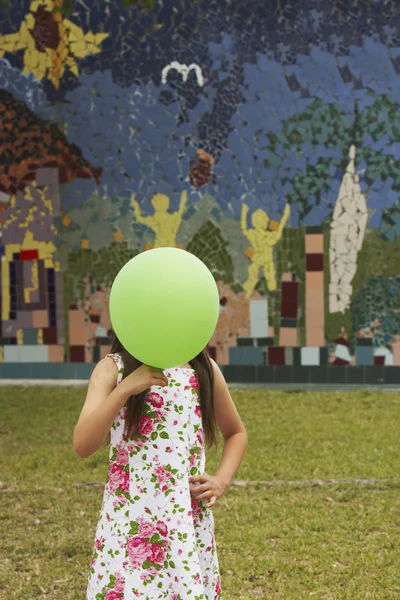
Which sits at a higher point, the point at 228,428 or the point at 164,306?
the point at 164,306

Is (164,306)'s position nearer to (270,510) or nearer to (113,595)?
(113,595)

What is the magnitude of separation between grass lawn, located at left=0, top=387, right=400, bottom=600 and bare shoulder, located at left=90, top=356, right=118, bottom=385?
1.76 metres

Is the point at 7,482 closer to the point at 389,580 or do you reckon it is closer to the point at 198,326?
the point at 389,580

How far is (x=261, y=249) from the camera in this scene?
8.90 metres

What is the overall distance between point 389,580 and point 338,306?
5212 millimetres

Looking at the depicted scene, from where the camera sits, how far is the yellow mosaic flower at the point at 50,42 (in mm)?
9133

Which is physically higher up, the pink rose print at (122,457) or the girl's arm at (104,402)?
the girl's arm at (104,402)

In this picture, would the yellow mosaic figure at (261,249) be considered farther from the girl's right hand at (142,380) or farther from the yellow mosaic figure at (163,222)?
the girl's right hand at (142,380)

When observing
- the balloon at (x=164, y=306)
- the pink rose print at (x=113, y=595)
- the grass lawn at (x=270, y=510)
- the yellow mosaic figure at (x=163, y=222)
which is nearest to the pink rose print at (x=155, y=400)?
the balloon at (x=164, y=306)

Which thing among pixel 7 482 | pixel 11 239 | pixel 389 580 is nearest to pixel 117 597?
pixel 389 580

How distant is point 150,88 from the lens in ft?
29.6

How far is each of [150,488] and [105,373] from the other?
302 millimetres

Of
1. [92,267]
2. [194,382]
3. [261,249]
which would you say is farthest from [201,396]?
[92,267]

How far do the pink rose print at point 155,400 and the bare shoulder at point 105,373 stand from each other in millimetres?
97
